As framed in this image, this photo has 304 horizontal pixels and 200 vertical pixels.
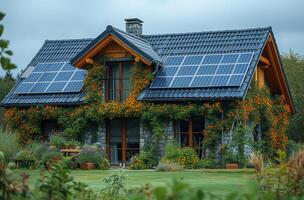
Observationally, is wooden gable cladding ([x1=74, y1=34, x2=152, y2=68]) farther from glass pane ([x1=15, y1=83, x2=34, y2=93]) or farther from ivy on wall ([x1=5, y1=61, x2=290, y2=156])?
glass pane ([x1=15, y1=83, x2=34, y2=93])

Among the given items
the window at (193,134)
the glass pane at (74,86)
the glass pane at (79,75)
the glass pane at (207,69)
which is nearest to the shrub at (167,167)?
the window at (193,134)

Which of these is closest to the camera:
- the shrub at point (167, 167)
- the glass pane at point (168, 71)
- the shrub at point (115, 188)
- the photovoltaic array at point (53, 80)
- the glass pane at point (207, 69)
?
the shrub at point (115, 188)

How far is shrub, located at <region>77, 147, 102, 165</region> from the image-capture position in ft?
69.2

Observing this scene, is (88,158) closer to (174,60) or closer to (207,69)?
(207,69)

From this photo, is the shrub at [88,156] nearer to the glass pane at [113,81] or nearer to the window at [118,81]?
the window at [118,81]

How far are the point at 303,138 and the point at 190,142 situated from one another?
1777 cm

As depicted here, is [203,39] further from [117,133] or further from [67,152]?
[67,152]

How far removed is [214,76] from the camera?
2330 cm

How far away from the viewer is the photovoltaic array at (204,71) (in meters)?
22.9

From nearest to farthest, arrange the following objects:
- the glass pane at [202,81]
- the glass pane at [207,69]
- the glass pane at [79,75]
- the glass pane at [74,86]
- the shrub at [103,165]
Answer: the shrub at [103,165]
the glass pane at [202,81]
the glass pane at [207,69]
the glass pane at [74,86]
the glass pane at [79,75]

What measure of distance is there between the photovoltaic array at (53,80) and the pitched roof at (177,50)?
266 millimetres

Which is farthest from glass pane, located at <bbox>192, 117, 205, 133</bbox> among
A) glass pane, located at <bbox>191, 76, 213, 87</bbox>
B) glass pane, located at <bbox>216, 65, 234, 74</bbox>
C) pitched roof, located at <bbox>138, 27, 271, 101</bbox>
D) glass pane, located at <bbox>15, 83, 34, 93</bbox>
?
glass pane, located at <bbox>15, 83, 34, 93</bbox>

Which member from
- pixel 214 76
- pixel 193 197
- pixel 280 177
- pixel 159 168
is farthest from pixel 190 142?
pixel 193 197

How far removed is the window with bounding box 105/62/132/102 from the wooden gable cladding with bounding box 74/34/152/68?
46cm
